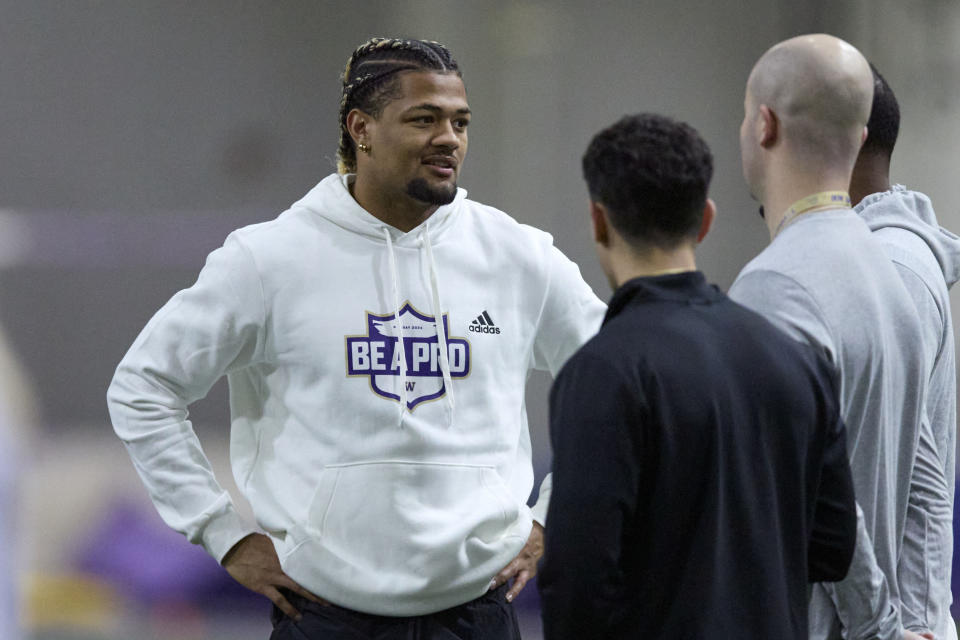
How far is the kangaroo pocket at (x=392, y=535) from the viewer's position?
5.98 ft

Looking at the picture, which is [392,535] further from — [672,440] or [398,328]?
[672,440]

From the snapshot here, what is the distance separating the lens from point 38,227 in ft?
12.5

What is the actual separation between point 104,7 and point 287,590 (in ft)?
8.55

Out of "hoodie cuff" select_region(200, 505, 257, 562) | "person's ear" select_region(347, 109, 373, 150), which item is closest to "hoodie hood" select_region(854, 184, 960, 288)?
"person's ear" select_region(347, 109, 373, 150)

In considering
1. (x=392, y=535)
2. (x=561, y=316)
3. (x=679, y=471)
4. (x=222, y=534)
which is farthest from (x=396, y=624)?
(x=679, y=471)

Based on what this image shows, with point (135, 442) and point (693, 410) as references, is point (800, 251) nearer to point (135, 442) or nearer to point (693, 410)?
point (693, 410)

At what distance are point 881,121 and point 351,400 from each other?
939 mm

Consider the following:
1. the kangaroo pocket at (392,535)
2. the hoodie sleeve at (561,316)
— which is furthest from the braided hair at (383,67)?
the kangaroo pocket at (392,535)

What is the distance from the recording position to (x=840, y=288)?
1.38m

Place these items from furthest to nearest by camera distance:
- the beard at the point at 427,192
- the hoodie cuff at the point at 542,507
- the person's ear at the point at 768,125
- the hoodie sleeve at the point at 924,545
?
the hoodie cuff at the point at 542,507 < the beard at the point at 427,192 < the hoodie sleeve at the point at 924,545 < the person's ear at the point at 768,125

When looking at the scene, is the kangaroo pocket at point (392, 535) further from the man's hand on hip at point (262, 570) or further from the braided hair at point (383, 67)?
the braided hair at point (383, 67)

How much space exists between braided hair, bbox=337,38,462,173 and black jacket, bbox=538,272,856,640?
0.91 m

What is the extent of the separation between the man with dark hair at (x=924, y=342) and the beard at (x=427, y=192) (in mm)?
670

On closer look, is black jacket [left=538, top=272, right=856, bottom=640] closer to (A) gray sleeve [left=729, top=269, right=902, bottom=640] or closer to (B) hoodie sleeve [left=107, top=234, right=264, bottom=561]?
(A) gray sleeve [left=729, top=269, right=902, bottom=640]
